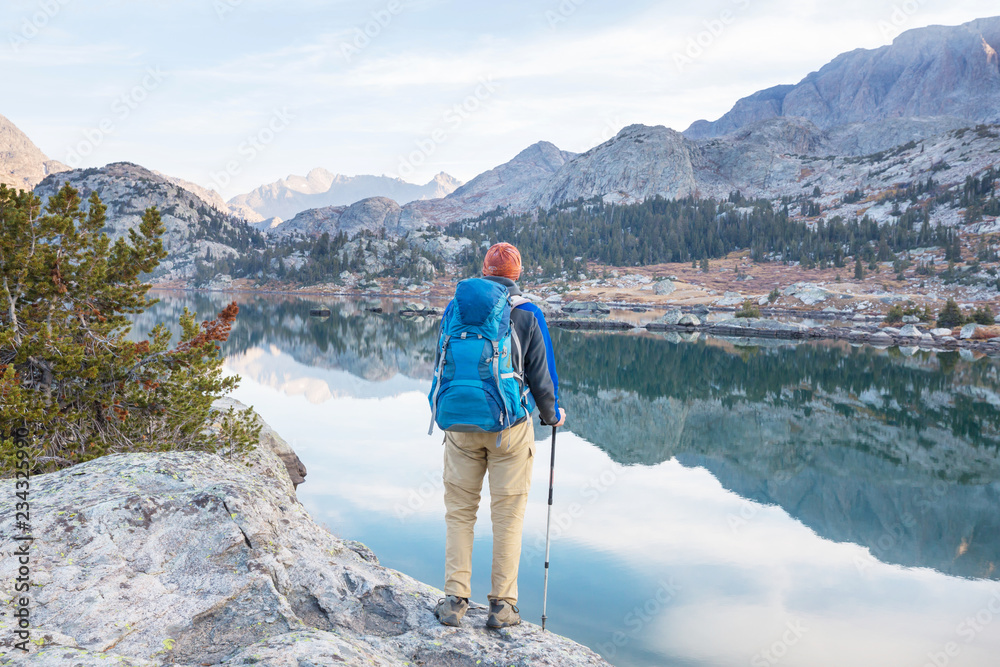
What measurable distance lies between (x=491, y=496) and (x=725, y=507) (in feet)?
35.3

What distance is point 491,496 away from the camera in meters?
5.05

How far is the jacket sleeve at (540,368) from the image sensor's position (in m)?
5.08

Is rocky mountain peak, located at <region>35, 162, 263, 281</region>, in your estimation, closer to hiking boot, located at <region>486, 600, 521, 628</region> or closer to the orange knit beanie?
the orange knit beanie

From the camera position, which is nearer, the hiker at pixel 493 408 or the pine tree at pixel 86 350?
the hiker at pixel 493 408

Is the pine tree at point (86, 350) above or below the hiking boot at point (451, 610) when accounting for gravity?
above

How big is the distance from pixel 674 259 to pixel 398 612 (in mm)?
123614

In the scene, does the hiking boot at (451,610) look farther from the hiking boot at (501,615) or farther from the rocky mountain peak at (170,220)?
the rocky mountain peak at (170,220)

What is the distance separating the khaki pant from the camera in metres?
5.06

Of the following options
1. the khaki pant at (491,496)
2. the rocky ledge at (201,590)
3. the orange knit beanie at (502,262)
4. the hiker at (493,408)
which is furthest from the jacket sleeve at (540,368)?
the rocky ledge at (201,590)

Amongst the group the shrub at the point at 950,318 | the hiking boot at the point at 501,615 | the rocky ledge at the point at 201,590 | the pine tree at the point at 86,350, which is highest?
the pine tree at the point at 86,350

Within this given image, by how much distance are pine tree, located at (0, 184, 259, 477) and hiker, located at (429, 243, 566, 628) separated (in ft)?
19.0

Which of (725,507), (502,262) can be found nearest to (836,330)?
(725,507)

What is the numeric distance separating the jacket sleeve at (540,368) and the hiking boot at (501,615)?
1541 millimetres

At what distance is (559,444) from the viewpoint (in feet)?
62.9
